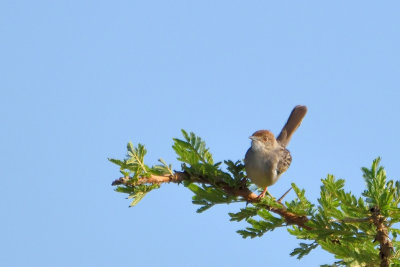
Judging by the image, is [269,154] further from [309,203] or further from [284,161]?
[309,203]

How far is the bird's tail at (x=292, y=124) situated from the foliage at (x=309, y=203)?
3.51 m

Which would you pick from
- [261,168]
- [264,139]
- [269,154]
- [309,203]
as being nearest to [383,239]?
[309,203]

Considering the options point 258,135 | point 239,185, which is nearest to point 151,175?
point 239,185

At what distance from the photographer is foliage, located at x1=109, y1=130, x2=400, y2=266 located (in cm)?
325

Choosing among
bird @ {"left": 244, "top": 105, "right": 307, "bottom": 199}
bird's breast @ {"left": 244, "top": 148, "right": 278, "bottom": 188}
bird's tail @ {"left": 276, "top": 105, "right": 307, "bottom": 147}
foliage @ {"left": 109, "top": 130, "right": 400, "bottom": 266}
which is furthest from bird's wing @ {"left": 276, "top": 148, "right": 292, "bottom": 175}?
foliage @ {"left": 109, "top": 130, "right": 400, "bottom": 266}

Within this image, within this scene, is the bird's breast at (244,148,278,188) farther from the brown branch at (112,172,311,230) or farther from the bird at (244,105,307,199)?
the brown branch at (112,172,311,230)

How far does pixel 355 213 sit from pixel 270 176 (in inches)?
98.9

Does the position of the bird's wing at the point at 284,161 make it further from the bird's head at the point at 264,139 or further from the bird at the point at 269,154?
the bird's head at the point at 264,139

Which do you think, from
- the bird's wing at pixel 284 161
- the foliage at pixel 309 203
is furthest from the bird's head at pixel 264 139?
the foliage at pixel 309 203

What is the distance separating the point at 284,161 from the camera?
6.81 metres

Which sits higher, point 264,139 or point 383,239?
point 264,139

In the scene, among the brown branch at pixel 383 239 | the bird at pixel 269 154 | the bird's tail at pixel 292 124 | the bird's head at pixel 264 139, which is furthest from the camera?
the bird's tail at pixel 292 124

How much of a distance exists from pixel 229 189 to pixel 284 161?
3015mm

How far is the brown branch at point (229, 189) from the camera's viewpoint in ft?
10.9
